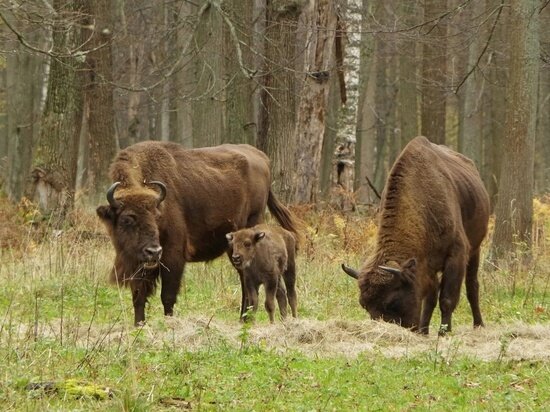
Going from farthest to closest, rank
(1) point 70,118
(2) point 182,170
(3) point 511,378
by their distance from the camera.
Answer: (1) point 70,118 < (2) point 182,170 < (3) point 511,378

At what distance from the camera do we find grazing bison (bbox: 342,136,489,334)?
965 cm

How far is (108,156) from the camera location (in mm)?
22031

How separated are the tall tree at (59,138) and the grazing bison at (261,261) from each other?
6599 millimetres

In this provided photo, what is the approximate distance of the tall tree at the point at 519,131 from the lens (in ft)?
45.8

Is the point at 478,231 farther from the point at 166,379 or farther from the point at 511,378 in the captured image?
the point at 166,379

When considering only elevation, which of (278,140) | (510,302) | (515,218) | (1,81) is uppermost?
(1,81)

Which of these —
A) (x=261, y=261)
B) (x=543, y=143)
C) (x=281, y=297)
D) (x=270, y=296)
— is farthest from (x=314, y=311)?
(x=543, y=143)

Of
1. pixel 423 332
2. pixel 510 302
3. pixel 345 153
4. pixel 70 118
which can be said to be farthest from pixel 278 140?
pixel 423 332

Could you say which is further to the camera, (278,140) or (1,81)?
(1,81)

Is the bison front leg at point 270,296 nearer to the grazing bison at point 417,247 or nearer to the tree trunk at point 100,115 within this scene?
the grazing bison at point 417,247

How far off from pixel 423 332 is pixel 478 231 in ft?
6.35

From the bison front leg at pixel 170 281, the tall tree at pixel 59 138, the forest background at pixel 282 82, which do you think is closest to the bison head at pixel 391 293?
the bison front leg at pixel 170 281

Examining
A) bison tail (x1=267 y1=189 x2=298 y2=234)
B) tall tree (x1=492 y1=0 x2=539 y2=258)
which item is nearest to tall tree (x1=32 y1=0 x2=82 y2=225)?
bison tail (x1=267 y1=189 x2=298 y2=234)

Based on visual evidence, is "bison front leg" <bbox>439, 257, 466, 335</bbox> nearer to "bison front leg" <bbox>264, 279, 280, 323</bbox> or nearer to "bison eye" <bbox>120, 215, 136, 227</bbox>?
"bison front leg" <bbox>264, 279, 280, 323</bbox>
